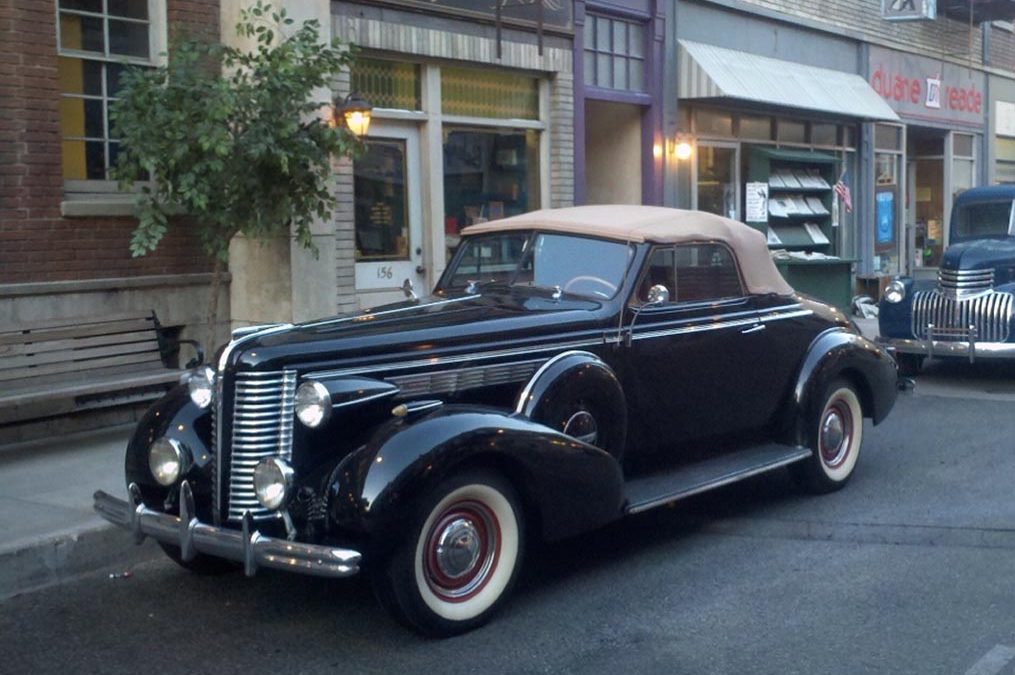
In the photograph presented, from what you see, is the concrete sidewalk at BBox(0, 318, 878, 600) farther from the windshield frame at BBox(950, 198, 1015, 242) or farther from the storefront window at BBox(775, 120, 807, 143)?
the storefront window at BBox(775, 120, 807, 143)

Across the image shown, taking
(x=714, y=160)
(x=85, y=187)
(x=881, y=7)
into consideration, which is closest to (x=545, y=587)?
(x=85, y=187)

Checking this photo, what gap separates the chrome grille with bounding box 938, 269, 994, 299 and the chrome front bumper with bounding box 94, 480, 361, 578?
8.65 meters

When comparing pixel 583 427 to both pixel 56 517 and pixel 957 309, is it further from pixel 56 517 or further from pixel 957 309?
pixel 957 309

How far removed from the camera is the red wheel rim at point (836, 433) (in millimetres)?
7988

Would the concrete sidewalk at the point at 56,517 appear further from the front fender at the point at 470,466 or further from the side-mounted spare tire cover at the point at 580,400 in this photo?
the side-mounted spare tire cover at the point at 580,400

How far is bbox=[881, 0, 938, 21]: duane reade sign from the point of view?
2062cm

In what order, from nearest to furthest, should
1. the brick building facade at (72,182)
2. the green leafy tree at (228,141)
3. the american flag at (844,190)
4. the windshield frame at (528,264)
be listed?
the windshield frame at (528,264) → the green leafy tree at (228,141) → the brick building facade at (72,182) → the american flag at (844,190)

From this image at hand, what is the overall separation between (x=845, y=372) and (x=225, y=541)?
176 inches

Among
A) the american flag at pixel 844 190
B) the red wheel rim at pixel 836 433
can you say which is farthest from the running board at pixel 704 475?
the american flag at pixel 844 190

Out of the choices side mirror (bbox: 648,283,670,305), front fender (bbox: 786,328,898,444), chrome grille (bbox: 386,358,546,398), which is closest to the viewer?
chrome grille (bbox: 386,358,546,398)

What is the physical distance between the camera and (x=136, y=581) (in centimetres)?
647

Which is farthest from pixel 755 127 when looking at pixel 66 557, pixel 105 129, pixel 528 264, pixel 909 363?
pixel 66 557

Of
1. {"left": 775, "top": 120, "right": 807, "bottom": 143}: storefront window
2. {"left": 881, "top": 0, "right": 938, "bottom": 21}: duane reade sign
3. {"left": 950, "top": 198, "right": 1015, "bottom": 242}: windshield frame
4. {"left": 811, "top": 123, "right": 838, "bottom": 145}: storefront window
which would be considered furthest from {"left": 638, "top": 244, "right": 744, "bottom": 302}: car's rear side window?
{"left": 881, "top": 0, "right": 938, "bottom": 21}: duane reade sign

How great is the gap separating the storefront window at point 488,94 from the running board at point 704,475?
689 centimetres
